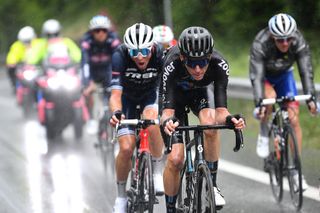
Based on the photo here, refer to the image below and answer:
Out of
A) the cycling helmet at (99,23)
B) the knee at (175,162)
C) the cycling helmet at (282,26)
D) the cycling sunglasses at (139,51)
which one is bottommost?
the knee at (175,162)

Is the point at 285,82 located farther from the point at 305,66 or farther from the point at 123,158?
the point at 123,158

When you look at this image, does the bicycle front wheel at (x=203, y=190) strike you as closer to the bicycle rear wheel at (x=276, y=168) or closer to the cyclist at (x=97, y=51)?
the bicycle rear wheel at (x=276, y=168)

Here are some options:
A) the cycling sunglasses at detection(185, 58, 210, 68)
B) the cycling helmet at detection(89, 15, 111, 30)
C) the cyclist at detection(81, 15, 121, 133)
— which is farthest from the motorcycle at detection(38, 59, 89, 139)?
the cycling sunglasses at detection(185, 58, 210, 68)

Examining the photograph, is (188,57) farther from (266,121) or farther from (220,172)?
(220,172)

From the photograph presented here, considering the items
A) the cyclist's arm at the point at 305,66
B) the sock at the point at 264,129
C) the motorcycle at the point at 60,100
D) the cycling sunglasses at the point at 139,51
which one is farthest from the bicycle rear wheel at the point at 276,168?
the motorcycle at the point at 60,100

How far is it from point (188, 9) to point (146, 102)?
953cm

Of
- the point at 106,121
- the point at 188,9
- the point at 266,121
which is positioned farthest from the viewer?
the point at 188,9

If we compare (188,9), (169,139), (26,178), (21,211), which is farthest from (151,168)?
(188,9)

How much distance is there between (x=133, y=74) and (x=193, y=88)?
116 centimetres

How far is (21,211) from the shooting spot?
27.2 ft

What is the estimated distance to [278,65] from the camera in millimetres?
8539

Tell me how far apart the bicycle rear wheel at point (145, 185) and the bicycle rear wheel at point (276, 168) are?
178cm

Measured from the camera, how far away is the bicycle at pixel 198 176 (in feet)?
18.8

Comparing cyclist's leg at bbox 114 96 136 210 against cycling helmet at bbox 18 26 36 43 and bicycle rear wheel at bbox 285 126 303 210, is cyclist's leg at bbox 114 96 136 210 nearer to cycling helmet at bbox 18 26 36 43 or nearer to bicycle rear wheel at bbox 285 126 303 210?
bicycle rear wheel at bbox 285 126 303 210
